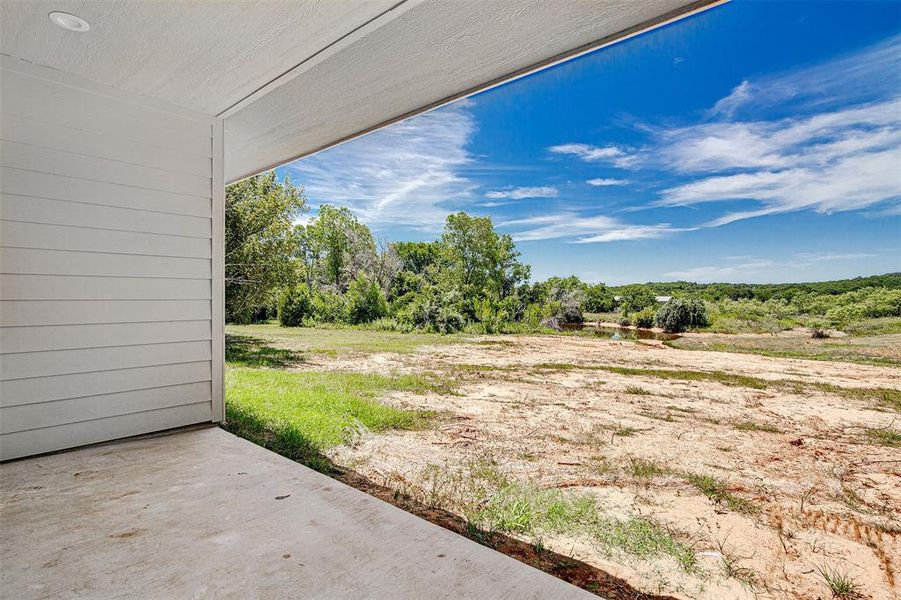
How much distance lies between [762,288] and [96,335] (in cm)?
720

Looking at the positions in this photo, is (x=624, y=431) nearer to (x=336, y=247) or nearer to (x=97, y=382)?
(x=97, y=382)

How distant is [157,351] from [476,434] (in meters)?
2.48

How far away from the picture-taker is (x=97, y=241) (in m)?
2.42

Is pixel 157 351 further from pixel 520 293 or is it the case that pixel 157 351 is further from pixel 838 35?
pixel 838 35

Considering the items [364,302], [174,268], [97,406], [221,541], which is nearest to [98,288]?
[174,268]

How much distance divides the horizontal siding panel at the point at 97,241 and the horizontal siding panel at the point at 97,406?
0.84 meters

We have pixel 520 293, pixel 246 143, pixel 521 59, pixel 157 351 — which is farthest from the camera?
pixel 520 293

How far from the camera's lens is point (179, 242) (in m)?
2.72

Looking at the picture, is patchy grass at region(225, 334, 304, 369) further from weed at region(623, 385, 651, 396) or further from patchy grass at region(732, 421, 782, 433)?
patchy grass at region(732, 421, 782, 433)

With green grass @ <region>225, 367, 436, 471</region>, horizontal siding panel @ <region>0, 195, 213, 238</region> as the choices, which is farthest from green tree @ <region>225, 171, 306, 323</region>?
horizontal siding panel @ <region>0, 195, 213, 238</region>

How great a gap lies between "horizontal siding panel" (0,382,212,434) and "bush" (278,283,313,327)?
6.77 m

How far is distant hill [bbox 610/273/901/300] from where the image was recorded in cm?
481

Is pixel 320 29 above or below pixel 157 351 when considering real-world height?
above

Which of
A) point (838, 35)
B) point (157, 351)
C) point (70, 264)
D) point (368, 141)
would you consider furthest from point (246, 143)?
point (368, 141)
